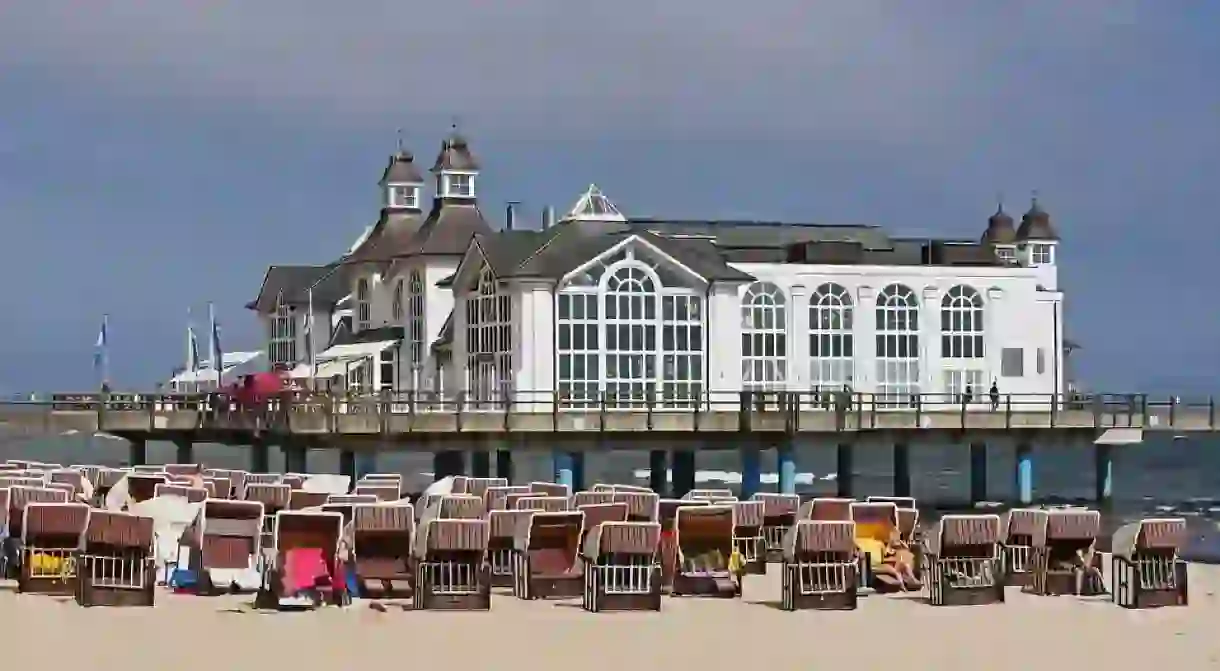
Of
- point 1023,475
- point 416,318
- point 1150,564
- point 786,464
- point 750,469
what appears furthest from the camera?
point 416,318

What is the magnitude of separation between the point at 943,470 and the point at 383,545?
73547 millimetres

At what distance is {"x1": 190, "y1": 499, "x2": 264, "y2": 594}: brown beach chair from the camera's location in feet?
67.3

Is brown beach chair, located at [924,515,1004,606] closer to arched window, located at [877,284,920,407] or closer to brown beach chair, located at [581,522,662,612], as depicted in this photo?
brown beach chair, located at [581,522,662,612]

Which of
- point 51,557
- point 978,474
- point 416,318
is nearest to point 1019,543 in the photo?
point 51,557

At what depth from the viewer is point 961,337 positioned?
50625 mm

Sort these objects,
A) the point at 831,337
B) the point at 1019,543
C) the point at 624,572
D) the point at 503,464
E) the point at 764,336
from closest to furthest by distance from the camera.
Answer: the point at 624,572
the point at 1019,543
the point at 503,464
the point at 764,336
the point at 831,337

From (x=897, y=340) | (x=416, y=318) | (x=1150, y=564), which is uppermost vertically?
(x=416, y=318)

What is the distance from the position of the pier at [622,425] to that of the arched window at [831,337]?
1.26 m

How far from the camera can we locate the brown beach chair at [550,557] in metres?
20.8

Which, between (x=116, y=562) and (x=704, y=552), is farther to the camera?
(x=704, y=552)

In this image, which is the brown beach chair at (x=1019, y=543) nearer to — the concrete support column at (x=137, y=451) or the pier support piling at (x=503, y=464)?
the pier support piling at (x=503, y=464)

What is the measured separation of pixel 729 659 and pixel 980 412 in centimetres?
2919

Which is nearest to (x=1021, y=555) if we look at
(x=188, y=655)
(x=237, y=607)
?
(x=237, y=607)

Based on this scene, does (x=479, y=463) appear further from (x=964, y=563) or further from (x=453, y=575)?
(x=453, y=575)
